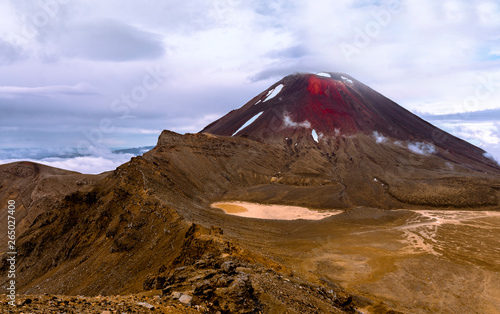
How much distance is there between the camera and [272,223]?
3525cm

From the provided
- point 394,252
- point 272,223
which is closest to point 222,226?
point 272,223

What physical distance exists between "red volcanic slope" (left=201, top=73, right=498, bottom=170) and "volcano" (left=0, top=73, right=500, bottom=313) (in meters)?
0.68

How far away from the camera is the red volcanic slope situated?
77206 mm

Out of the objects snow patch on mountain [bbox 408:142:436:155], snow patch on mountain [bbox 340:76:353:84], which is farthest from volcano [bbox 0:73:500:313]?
snow patch on mountain [bbox 340:76:353:84]

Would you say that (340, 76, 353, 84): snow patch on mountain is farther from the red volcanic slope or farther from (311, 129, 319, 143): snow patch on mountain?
(311, 129, 319, 143): snow patch on mountain

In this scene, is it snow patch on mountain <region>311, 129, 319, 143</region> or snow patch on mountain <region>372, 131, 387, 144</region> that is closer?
snow patch on mountain <region>372, 131, 387, 144</region>

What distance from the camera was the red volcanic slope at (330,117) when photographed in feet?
253

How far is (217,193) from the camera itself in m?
50.5

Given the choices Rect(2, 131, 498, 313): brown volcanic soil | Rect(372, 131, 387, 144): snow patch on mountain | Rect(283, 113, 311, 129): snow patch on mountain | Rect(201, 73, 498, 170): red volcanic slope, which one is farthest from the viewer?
Rect(283, 113, 311, 129): snow patch on mountain

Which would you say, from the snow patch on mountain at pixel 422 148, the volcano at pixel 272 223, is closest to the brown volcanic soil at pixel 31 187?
the volcano at pixel 272 223

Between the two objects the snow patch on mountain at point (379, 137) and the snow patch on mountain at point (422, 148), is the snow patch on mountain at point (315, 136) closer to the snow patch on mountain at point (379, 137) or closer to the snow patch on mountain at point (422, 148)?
the snow patch on mountain at point (379, 137)

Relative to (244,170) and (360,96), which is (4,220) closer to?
(244,170)

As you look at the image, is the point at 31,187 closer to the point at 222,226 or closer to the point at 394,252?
the point at 222,226

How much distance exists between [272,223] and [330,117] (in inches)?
2096
